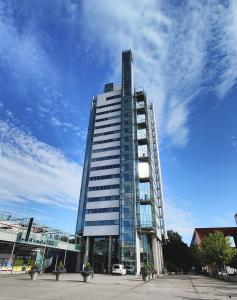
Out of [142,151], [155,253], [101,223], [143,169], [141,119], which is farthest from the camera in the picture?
[141,119]

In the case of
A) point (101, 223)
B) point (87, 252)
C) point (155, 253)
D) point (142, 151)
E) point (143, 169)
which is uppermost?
point (142, 151)

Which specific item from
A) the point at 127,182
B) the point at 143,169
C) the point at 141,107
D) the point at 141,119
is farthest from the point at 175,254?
the point at 141,107

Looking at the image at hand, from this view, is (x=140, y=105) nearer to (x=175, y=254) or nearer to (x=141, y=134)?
(x=141, y=134)

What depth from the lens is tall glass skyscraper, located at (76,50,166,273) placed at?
188ft

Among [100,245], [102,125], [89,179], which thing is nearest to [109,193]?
[89,179]

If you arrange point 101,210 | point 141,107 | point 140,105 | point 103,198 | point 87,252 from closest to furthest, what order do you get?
point 87,252 < point 101,210 < point 103,198 < point 141,107 < point 140,105

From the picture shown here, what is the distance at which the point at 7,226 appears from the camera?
3350 cm

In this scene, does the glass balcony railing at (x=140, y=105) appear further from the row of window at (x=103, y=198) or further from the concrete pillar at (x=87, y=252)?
the concrete pillar at (x=87, y=252)

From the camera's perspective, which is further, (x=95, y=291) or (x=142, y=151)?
(x=142, y=151)

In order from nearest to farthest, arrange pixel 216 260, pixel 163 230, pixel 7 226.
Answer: pixel 7 226
pixel 216 260
pixel 163 230

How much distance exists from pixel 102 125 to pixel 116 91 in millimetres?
15239

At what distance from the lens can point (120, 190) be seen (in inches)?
2429

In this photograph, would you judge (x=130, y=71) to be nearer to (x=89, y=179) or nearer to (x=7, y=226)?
(x=89, y=179)

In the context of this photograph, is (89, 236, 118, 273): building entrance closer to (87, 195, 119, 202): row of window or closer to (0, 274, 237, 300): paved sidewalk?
(87, 195, 119, 202): row of window
